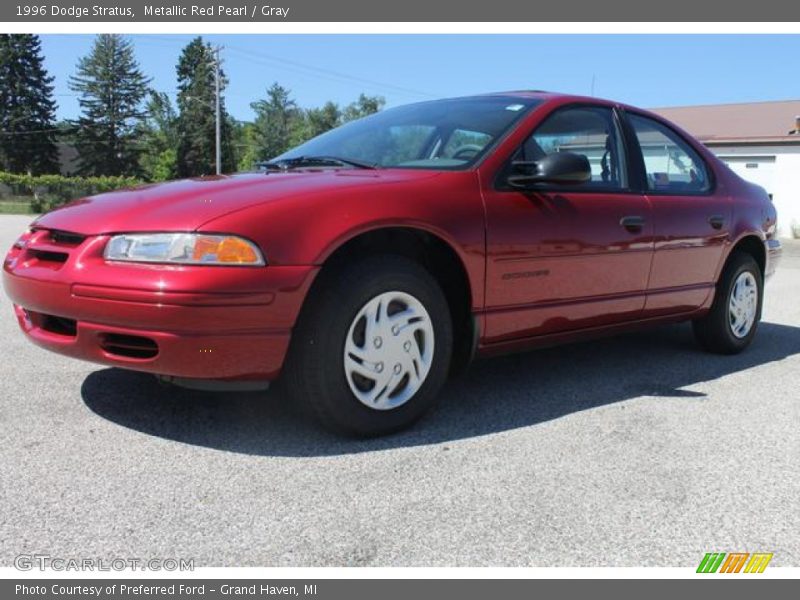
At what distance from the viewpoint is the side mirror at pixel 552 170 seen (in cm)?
347

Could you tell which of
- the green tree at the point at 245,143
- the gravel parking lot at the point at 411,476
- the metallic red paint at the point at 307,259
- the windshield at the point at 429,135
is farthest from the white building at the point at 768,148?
the green tree at the point at 245,143

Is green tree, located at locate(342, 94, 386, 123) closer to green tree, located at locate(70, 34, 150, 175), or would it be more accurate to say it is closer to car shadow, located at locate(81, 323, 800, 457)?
green tree, located at locate(70, 34, 150, 175)

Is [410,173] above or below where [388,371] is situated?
above

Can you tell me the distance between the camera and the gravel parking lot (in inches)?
88.5

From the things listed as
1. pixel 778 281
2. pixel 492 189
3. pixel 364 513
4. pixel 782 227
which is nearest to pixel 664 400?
pixel 492 189

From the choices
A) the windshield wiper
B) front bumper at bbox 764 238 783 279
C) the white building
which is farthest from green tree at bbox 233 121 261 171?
the windshield wiper

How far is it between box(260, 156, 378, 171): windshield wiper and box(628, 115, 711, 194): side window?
175 cm

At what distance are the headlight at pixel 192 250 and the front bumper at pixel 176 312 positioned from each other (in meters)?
0.03

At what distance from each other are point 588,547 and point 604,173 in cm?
240

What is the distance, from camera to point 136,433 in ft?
10.1

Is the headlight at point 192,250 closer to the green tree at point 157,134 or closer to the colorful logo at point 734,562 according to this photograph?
the colorful logo at point 734,562

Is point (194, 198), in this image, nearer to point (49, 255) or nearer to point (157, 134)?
point (49, 255)

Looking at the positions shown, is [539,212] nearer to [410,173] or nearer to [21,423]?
[410,173]

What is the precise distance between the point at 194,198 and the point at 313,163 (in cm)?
93
